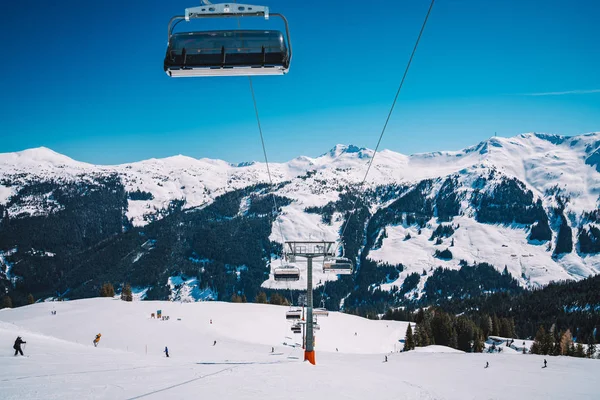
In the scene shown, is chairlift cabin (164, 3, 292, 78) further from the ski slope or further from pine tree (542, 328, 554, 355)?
pine tree (542, 328, 554, 355)

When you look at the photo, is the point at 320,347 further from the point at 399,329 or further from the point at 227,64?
the point at 227,64

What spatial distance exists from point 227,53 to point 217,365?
69.3ft

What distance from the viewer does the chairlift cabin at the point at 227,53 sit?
7863 mm

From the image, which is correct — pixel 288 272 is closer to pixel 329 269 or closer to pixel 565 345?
pixel 329 269

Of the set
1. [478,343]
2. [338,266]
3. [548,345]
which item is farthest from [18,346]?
[478,343]

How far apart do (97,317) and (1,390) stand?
56319mm

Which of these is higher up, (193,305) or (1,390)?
(1,390)

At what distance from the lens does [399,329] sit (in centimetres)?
10962

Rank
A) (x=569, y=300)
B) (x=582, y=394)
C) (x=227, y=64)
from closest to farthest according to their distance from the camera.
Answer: (x=227, y=64)
(x=582, y=394)
(x=569, y=300)

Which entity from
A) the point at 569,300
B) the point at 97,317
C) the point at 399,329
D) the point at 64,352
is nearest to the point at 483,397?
the point at 64,352

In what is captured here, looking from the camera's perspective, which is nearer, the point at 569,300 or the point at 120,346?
the point at 120,346

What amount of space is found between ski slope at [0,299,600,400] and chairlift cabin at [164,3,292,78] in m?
10.1

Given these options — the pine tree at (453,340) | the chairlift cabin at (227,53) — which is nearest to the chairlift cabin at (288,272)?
the chairlift cabin at (227,53)

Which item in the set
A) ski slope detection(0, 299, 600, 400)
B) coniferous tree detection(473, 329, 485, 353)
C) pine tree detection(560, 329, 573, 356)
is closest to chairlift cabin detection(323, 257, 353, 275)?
ski slope detection(0, 299, 600, 400)
